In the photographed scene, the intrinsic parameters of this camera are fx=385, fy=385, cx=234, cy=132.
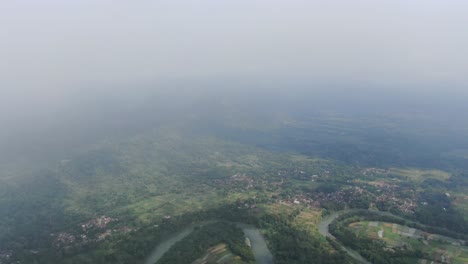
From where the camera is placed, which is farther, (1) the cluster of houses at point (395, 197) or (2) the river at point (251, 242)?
(1) the cluster of houses at point (395, 197)

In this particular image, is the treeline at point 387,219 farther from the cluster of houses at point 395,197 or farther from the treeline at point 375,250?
the treeline at point 375,250

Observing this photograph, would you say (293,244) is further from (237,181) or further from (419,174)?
(419,174)

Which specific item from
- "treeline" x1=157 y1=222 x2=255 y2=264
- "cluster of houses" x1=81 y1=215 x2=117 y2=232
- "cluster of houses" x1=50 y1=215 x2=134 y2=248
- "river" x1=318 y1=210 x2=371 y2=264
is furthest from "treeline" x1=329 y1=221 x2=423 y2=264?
"cluster of houses" x1=81 y1=215 x2=117 y2=232

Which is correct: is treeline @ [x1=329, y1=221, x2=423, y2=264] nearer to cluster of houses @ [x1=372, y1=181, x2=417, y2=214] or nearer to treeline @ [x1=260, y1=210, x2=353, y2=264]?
treeline @ [x1=260, y1=210, x2=353, y2=264]

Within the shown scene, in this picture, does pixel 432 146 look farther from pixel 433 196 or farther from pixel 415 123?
pixel 433 196

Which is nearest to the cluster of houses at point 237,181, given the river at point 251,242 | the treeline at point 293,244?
the treeline at point 293,244

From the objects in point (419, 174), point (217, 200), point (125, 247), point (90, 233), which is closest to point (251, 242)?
point (217, 200)
